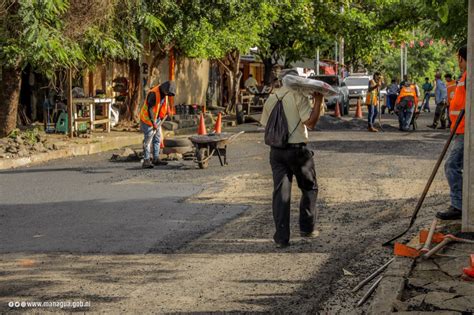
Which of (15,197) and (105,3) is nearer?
(15,197)

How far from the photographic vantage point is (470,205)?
8344mm

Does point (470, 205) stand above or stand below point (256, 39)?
below

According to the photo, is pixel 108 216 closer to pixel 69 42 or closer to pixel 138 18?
pixel 69 42

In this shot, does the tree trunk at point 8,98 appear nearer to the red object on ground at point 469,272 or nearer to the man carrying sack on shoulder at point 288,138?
the man carrying sack on shoulder at point 288,138

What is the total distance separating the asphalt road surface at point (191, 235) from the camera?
6.59 m

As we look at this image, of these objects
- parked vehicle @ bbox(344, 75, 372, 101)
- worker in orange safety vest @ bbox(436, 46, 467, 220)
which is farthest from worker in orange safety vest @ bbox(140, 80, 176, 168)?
parked vehicle @ bbox(344, 75, 372, 101)

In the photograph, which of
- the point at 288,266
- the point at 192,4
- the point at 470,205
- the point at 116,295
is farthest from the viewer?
the point at 192,4

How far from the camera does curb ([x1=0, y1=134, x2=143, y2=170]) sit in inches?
682

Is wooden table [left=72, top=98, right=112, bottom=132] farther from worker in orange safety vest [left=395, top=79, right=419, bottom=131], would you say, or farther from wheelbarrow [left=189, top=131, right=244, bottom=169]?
worker in orange safety vest [left=395, top=79, right=419, bottom=131]

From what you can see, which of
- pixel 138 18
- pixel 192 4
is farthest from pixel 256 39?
pixel 138 18

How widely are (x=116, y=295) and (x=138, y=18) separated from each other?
17.7 metres

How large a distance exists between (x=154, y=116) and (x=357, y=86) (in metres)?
33.6

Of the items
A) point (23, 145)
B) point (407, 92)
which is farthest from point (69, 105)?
point (407, 92)

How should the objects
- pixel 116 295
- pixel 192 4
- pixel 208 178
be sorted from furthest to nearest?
pixel 192 4 → pixel 208 178 → pixel 116 295
